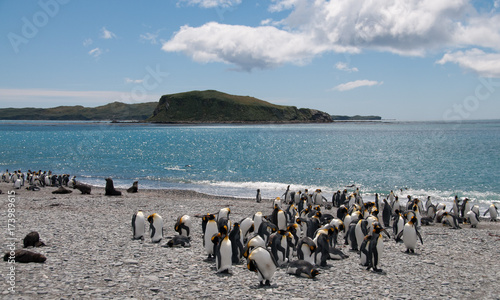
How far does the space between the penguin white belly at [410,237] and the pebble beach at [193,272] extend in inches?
15.7

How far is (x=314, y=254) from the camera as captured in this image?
10.7 meters

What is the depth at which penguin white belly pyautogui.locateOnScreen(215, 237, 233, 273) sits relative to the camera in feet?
31.8

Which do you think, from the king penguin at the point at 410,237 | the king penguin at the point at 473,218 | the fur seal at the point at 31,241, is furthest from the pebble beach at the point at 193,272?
the king penguin at the point at 473,218

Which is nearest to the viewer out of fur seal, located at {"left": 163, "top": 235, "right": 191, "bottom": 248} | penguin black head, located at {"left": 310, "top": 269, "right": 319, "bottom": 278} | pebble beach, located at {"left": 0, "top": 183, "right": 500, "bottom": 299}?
pebble beach, located at {"left": 0, "top": 183, "right": 500, "bottom": 299}

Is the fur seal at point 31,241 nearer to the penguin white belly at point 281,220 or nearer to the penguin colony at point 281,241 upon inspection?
the penguin colony at point 281,241

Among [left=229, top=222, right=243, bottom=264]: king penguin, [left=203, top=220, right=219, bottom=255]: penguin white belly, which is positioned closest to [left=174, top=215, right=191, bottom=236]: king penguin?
[left=203, top=220, right=219, bottom=255]: penguin white belly

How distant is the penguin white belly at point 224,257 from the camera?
970 cm

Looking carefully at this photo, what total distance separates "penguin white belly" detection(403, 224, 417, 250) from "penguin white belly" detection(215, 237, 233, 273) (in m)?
6.51

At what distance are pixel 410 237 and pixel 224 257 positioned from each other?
6.77 m

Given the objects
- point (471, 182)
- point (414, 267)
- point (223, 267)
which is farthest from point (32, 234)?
point (471, 182)

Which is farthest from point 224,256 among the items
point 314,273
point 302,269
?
point 314,273

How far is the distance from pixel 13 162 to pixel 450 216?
5517 centimetres

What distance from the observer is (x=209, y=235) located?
11258mm

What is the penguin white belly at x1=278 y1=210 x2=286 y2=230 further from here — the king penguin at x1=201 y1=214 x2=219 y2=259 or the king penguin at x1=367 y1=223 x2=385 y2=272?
the king penguin at x1=367 y1=223 x2=385 y2=272
